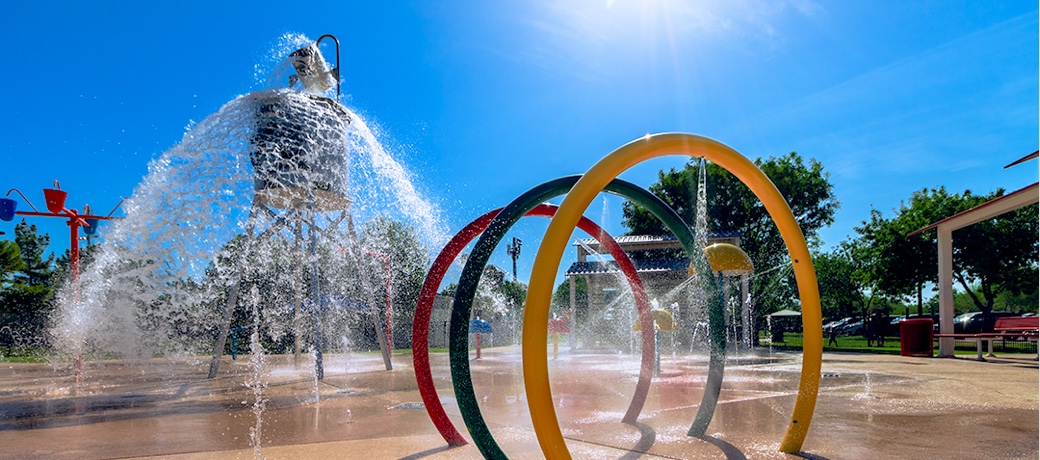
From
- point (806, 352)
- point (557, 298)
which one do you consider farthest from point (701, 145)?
point (557, 298)

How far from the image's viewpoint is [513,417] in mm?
7141

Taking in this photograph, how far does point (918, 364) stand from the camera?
14.5 meters

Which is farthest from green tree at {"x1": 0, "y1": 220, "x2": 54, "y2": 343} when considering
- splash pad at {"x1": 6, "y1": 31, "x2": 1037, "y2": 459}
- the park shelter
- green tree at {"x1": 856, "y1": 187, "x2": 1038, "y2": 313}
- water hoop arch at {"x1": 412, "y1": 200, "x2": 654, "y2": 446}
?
green tree at {"x1": 856, "y1": 187, "x2": 1038, "y2": 313}

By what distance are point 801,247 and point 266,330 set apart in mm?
23462

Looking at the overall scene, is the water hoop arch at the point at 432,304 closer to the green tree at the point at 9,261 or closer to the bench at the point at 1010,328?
the bench at the point at 1010,328

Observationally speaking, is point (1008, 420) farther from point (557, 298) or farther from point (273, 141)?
point (557, 298)

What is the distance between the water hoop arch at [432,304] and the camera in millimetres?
5734

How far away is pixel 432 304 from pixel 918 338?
16.6 m

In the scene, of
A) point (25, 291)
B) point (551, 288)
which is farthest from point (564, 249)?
point (25, 291)

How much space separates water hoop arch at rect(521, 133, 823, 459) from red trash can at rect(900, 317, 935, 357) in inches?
590

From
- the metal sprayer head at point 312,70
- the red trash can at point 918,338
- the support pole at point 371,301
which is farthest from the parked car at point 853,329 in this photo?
the metal sprayer head at point 312,70

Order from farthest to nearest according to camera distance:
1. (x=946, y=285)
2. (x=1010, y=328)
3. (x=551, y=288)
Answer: (x=1010, y=328), (x=946, y=285), (x=551, y=288)

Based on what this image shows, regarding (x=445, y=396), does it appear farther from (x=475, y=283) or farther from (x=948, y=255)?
(x=948, y=255)

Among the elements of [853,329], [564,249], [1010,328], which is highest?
[564,249]
